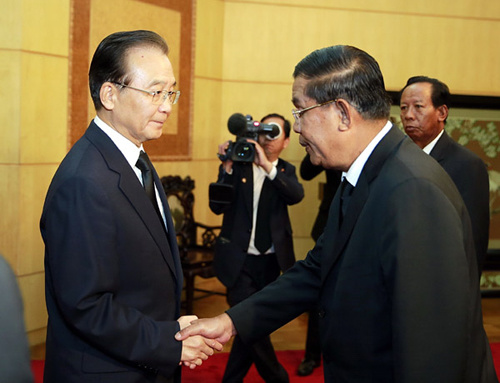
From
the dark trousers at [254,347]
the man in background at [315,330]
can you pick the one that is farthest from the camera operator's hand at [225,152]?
the man in background at [315,330]

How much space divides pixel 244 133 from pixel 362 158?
6.23 ft

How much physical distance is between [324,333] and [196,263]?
10.7ft

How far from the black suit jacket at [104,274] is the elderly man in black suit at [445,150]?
211cm

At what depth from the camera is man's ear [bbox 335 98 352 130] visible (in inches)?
71.5

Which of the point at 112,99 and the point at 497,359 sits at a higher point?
the point at 112,99

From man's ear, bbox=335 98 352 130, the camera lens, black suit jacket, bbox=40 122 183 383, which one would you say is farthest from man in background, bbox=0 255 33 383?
the camera lens

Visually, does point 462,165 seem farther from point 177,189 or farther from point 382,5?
point 382,5

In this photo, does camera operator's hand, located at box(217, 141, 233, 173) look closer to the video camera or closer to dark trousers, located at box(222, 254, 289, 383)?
the video camera

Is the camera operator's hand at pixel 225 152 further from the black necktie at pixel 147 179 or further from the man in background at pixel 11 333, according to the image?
the man in background at pixel 11 333

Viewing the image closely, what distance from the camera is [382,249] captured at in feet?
5.19

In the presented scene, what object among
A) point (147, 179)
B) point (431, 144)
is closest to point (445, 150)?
point (431, 144)

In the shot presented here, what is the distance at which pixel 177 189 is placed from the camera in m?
5.34

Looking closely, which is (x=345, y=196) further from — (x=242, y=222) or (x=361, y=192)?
(x=242, y=222)

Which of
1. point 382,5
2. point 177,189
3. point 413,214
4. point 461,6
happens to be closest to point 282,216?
point 177,189
